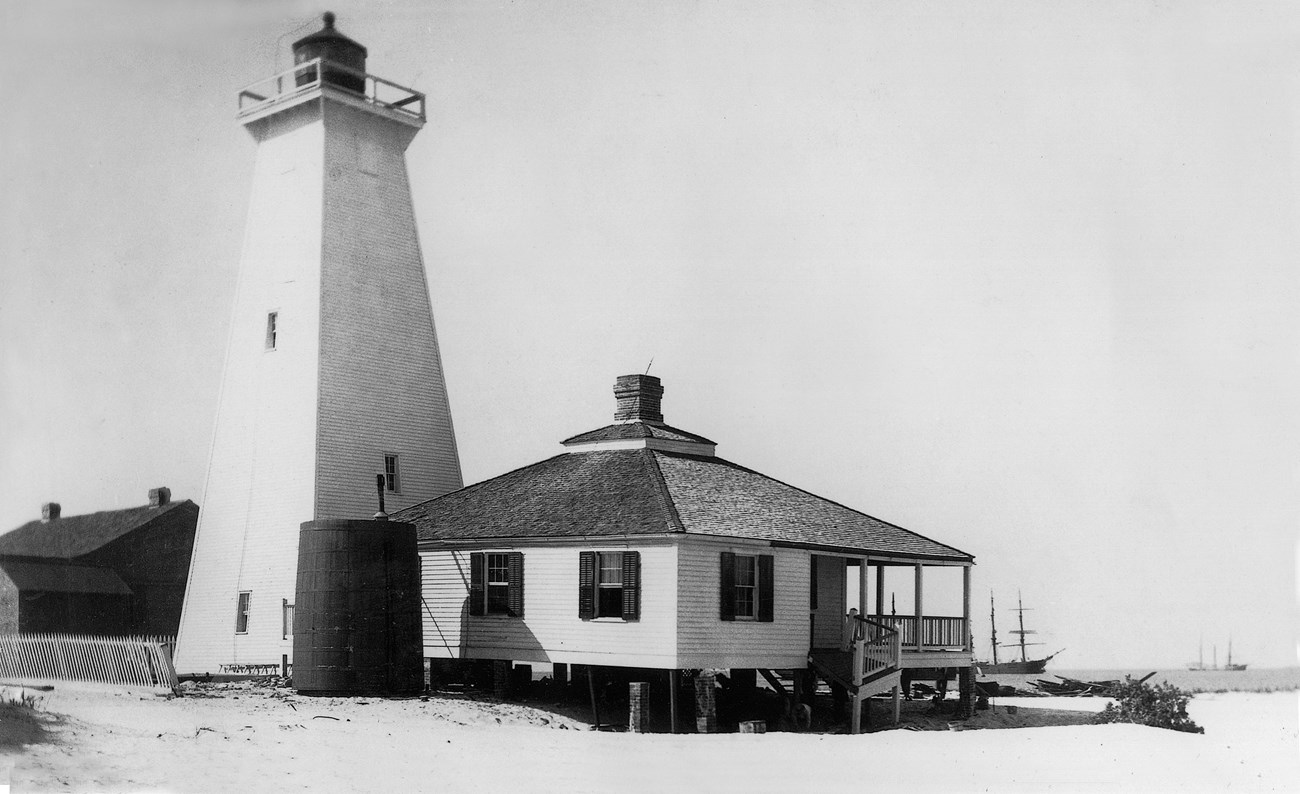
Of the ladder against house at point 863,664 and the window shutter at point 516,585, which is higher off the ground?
the window shutter at point 516,585

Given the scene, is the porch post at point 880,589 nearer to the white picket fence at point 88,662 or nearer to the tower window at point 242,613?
the tower window at point 242,613

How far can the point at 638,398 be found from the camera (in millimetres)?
32156

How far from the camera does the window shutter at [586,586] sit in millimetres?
27000

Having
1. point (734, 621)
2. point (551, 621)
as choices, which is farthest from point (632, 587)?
point (551, 621)

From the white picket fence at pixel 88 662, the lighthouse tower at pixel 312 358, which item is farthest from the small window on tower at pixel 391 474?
the white picket fence at pixel 88 662

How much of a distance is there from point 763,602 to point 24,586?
26348 millimetres

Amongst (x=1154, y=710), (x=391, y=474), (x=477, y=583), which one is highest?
(x=391, y=474)

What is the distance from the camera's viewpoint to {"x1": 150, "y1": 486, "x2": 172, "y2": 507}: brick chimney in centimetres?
4809

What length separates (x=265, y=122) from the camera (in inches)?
1368

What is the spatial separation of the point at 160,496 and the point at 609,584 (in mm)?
26300

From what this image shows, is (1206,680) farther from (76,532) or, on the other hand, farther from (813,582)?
(813,582)

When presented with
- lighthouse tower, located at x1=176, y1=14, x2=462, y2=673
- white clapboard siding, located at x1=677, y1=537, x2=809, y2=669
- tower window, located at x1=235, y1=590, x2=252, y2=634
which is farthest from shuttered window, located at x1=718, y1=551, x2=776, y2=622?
tower window, located at x1=235, y1=590, x2=252, y2=634

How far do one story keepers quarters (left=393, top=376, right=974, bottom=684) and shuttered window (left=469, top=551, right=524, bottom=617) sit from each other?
0.10 ft

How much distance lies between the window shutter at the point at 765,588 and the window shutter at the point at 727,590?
2.38 ft
